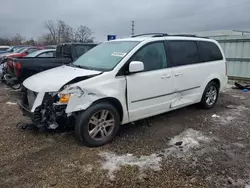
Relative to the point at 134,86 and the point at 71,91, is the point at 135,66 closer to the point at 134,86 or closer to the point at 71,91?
the point at 134,86

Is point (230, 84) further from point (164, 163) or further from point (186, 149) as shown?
point (164, 163)

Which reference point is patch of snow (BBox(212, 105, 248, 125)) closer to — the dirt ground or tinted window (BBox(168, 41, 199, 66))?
the dirt ground

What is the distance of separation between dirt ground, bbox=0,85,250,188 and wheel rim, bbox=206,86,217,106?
2.61ft

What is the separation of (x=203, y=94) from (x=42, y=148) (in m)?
3.85

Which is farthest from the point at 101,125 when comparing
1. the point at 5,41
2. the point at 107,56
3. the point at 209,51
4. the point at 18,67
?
the point at 5,41

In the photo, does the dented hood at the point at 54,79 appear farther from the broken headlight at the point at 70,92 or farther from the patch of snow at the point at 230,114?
the patch of snow at the point at 230,114

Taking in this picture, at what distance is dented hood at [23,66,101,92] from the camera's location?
3688 millimetres

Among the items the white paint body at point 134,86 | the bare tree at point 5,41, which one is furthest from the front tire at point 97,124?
the bare tree at point 5,41

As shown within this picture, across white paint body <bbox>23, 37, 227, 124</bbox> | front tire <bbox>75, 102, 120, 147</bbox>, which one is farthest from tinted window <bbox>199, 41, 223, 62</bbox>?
front tire <bbox>75, 102, 120, 147</bbox>

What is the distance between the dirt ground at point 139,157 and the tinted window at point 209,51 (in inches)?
59.7

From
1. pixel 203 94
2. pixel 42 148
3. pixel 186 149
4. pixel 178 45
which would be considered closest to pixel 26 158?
pixel 42 148

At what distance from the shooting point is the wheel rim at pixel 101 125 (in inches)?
152

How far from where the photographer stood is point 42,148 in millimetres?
3873

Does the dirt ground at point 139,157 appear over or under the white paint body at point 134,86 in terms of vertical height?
under
